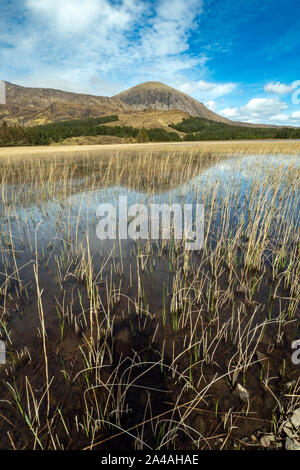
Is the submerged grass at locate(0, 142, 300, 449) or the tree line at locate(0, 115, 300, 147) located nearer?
the submerged grass at locate(0, 142, 300, 449)

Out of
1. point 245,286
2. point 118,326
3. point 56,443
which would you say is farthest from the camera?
point 245,286

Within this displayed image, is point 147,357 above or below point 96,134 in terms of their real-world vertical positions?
below

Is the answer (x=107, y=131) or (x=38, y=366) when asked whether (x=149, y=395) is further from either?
(x=107, y=131)

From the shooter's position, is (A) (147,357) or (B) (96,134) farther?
(B) (96,134)

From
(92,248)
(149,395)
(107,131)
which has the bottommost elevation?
(149,395)

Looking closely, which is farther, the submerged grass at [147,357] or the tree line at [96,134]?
the tree line at [96,134]

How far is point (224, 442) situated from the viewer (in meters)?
1.93

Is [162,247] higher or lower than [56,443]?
higher

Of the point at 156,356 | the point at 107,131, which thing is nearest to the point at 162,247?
the point at 156,356

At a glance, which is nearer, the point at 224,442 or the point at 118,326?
the point at 224,442

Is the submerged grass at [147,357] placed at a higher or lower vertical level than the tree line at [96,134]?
lower

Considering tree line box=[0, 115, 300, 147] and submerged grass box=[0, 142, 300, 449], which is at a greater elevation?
tree line box=[0, 115, 300, 147]
